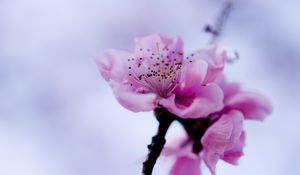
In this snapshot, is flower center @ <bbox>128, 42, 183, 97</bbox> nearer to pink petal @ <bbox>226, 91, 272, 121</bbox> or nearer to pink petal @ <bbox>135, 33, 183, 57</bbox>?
pink petal @ <bbox>135, 33, 183, 57</bbox>

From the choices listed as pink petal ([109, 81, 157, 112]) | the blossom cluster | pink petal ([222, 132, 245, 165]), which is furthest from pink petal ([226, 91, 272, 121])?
pink petal ([109, 81, 157, 112])

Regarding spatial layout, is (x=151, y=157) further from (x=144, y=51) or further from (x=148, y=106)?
(x=144, y=51)

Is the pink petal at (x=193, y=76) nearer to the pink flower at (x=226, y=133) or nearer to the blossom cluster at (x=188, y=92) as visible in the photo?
the blossom cluster at (x=188, y=92)

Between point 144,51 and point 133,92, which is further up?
point 144,51

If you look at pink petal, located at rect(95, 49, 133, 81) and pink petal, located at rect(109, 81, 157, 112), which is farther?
pink petal, located at rect(95, 49, 133, 81)

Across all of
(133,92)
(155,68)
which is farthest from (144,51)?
(133,92)

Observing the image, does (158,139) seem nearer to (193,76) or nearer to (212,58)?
(193,76)
